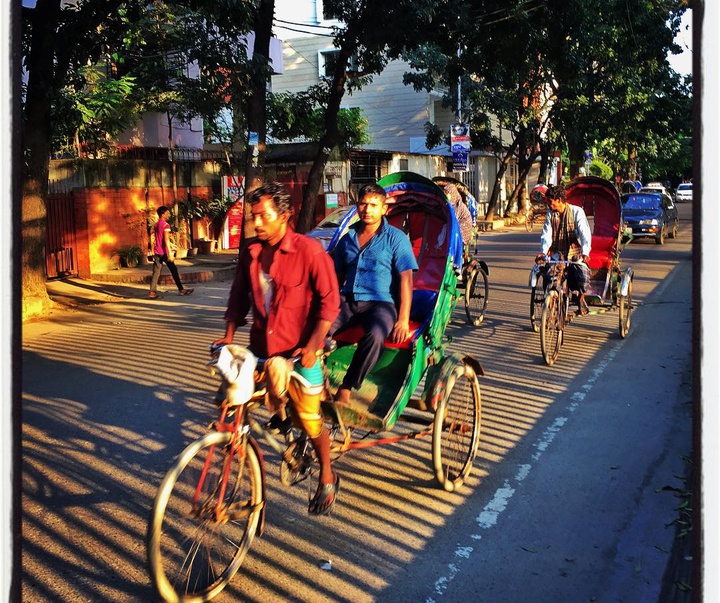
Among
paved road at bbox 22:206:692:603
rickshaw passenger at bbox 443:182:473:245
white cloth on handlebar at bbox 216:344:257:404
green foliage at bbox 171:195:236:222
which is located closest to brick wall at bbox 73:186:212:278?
green foliage at bbox 171:195:236:222

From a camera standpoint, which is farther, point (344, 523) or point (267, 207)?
point (344, 523)

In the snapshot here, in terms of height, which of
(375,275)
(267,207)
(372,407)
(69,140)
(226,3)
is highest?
(226,3)

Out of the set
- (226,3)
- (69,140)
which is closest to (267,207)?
(226,3)

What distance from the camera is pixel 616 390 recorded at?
26.5ft

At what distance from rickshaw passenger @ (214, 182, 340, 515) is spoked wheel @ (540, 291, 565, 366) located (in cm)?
490

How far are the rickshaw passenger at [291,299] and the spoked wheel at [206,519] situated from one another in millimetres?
477

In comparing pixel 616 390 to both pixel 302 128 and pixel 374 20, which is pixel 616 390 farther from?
pixel 302 128

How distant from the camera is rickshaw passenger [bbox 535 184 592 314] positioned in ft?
32.0

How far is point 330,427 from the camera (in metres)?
5.60

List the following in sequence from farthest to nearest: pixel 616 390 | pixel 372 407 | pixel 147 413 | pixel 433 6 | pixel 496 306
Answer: pixel 433 6
pixel 496 306
pixel 616 390
pixel 147 413
pixel 372 407

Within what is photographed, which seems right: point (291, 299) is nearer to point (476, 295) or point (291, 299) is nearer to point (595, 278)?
point (595, 278)

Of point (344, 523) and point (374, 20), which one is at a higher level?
point (374, 20)

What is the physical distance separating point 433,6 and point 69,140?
32.3 feet

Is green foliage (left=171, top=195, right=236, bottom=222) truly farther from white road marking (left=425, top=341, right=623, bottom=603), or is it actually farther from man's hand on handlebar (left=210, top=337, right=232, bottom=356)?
man's hand on handlebar (left=210, top=337, right=232, bottom=356)
